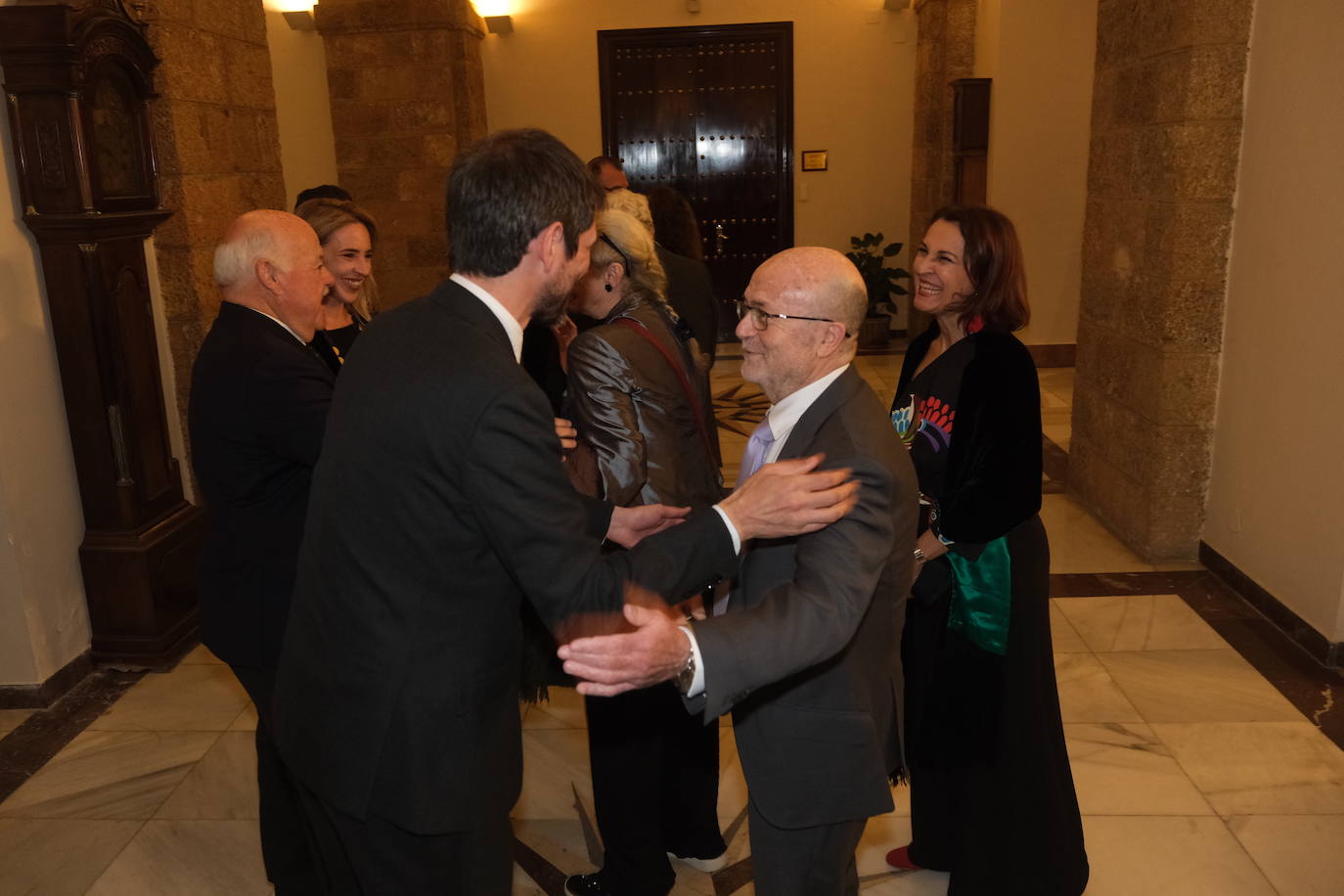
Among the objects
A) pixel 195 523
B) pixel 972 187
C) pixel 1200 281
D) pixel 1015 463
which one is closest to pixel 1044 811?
pixel 1015 463

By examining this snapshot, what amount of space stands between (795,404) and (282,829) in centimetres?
167

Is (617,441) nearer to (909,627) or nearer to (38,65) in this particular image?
(909,627)

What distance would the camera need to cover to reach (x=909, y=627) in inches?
104

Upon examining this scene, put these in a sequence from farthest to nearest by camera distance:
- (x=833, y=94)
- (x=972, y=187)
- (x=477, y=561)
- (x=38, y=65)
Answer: (x=833, y=94) → (x=972, y=187) → (x=38, y=65) → (x=477, y=561)

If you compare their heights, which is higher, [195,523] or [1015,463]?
[1015,463]

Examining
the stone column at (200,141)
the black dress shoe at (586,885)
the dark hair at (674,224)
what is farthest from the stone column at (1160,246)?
the stone column at (200,141)

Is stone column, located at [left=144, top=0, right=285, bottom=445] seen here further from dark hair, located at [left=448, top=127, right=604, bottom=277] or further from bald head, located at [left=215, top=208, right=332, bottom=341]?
dark hair, located at [left=448, top=127, right=604, bottom=277]

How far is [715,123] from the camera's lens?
10.6 m

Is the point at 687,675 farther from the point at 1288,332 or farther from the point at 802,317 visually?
the point at 1288,332

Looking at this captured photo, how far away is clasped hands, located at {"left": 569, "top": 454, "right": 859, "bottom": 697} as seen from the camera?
60.6 inches

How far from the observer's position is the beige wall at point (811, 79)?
10258 millimetres

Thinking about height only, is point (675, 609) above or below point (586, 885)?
above

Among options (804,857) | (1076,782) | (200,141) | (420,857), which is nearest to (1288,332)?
(1076,782)

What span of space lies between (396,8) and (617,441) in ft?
24.3
